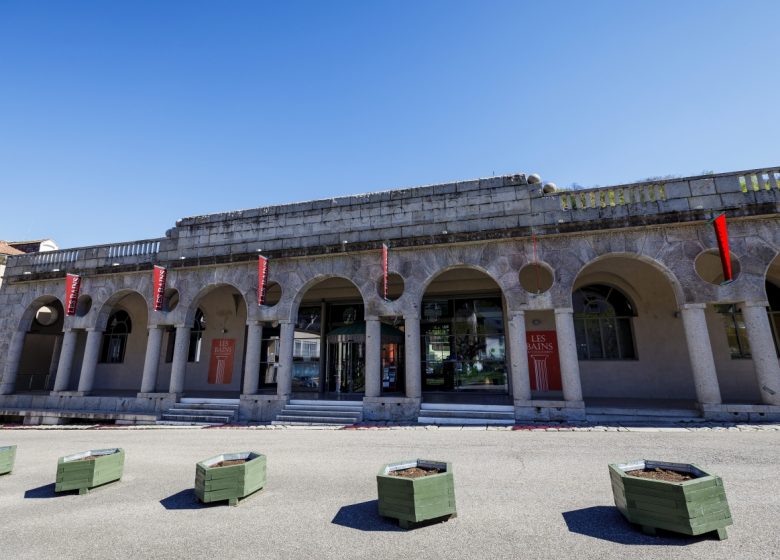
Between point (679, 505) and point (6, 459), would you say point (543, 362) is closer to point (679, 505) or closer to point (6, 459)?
point (679, 505)

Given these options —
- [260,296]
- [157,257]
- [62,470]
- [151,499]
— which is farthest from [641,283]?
[157,257]

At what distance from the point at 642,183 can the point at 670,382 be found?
7592 mm

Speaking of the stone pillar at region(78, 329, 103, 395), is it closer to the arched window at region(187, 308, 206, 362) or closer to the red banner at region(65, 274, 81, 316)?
the red banner at region(65, 274, 81, 316)

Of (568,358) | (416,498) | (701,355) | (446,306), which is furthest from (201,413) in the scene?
(701,355)

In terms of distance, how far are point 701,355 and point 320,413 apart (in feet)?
39.2

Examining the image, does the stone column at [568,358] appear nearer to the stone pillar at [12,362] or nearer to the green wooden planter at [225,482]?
the green wooden planter at [225,482]

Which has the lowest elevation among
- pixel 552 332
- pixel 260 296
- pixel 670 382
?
pixel 670 382

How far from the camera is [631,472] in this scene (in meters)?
4.90

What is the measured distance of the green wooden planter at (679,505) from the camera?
412cm

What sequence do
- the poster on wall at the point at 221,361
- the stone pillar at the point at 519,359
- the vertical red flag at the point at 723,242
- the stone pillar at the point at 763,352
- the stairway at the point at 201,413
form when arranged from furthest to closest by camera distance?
the poster on wall at the point at 221,361 < the stairway at the point at 201,413 < the stone pillar at the point at 519,359 < the vertical red flag at the point at 723,242 < the stone pillar at the point at 763,352

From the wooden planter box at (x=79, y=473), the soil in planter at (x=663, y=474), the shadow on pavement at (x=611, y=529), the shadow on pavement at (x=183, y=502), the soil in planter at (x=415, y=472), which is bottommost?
the shadow on pavement at (x=183, y=502)

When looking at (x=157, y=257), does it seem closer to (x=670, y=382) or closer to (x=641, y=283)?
(x=641, y=283)

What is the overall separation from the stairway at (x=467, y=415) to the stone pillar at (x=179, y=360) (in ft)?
32.0

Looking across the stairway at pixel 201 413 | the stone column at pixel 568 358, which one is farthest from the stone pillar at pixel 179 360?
the stone column at pixel 568 358
